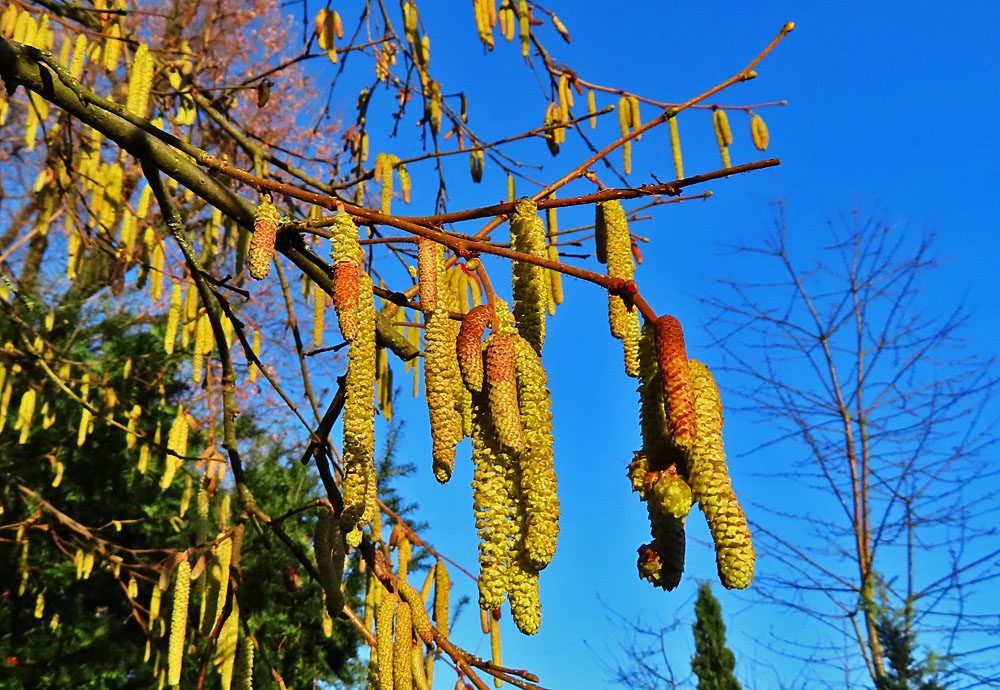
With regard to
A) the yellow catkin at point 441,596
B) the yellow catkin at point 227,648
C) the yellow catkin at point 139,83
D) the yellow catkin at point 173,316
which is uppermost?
the yellow catkin at point 139,83

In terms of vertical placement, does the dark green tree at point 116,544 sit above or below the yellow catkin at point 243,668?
above

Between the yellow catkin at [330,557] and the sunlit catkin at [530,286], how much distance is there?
69 cm

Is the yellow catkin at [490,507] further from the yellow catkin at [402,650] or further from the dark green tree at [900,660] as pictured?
the dark green tree at [900,660]

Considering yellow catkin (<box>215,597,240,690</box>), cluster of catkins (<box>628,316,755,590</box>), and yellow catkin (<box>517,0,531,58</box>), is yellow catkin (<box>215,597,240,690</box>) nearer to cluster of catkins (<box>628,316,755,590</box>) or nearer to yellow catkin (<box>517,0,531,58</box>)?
cluster of catkins (<box>628,316,755,590</box>)

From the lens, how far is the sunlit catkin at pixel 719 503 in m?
0.65

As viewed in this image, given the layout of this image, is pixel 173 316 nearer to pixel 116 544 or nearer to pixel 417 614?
pixel 417 614

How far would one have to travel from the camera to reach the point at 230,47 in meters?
8.80

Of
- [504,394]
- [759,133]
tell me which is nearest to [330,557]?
[504,394]

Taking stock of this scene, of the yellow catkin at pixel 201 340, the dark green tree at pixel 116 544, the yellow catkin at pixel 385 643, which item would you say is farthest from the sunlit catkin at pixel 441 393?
the dark green tree at pixel 116 544

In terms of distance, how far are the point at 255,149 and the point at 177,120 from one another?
59 centimetres

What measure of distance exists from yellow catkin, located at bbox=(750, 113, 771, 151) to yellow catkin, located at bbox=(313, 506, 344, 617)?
63.0 inches

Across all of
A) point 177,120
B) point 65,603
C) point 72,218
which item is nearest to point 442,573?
point 177,120

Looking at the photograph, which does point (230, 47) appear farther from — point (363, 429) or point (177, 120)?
point (363, 429)

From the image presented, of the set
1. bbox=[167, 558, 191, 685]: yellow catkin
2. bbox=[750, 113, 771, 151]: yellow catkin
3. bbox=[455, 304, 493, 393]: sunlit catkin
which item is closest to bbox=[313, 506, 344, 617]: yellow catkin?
bbox=[167, 558, 191, 685]: yellow catkin
